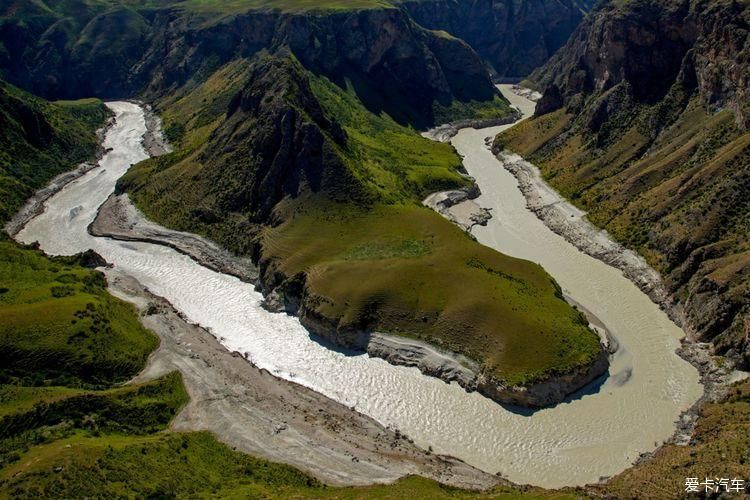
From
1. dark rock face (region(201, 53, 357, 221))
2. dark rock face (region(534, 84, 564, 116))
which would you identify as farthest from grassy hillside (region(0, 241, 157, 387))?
dark rock face (region(534, 84, 564, 116))

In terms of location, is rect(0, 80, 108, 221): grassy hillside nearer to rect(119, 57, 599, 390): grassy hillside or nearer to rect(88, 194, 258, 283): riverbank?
rect(88, 194, 258, 283): riverbank

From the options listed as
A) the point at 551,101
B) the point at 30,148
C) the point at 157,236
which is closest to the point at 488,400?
the point at 157,236

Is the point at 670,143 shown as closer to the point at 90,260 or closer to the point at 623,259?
the point at 623,259

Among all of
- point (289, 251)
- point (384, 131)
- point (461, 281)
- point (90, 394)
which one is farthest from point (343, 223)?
point (384, 131)

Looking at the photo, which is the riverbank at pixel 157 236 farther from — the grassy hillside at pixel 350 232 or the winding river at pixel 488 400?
the grassy hillside at pixel 350 232

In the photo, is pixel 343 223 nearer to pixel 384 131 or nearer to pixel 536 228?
pixel 536 228

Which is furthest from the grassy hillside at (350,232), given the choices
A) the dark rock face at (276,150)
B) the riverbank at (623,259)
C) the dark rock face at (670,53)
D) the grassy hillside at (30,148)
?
the dark rock face at (670,53)
